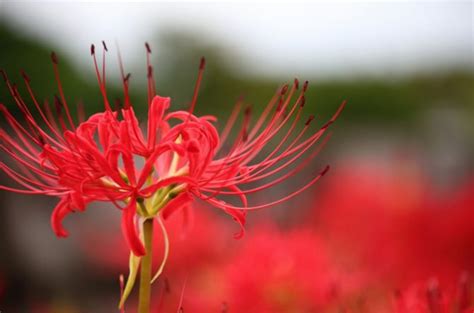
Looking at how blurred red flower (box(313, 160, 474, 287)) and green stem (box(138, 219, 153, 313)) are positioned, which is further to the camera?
blurred red flower (box(313, 160, 474, 287))

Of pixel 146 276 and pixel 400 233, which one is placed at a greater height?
pixel 146 276

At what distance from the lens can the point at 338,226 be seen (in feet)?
11.4

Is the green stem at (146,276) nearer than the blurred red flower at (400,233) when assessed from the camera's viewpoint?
Yes

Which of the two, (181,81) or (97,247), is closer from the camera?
(97,247)

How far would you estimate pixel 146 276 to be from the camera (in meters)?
1.09

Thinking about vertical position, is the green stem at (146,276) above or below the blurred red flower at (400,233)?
above

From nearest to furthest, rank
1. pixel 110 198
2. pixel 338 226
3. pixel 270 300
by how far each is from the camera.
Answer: pixel 110 198, pixel 270 300, pixel 338 226

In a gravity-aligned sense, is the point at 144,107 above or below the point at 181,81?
below

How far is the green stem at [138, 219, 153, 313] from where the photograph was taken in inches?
42.4

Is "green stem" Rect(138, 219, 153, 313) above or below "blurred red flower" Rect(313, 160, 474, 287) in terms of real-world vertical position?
above

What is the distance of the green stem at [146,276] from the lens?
1.08m

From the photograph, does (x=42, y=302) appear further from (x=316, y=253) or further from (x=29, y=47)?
(x=29, y=47)

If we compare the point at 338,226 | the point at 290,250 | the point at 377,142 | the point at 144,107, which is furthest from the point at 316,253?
the point at 377,142

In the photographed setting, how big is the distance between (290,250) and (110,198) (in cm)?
113
